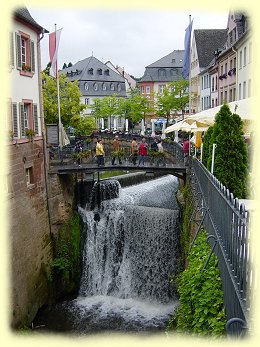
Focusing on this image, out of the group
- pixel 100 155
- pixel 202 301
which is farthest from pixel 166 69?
pixel 202 301

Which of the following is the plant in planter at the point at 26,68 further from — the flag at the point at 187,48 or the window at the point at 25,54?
the flag at the point at 187,48

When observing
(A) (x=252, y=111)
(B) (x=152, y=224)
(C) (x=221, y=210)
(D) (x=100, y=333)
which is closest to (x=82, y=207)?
(B) (x=152, y=224)

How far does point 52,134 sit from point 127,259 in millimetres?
6582

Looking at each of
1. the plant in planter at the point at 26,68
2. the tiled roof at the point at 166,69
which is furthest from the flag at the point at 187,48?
the tiled roof at the point at 166,69

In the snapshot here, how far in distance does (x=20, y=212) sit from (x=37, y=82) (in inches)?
217

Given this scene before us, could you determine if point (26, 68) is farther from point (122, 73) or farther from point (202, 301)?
point (122, 73)

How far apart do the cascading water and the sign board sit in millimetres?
3066

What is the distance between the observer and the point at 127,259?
69.7 ft

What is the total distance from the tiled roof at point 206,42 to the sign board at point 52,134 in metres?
31.4

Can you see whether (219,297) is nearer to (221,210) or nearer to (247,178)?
(221,210)

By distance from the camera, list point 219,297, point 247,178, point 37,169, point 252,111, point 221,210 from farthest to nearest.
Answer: point 37,169 → point 252,111 → point 247,178 → point 221,210 → point 219,297

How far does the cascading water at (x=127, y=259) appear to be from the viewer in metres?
18.8

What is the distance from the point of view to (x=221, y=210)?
22.1 feet

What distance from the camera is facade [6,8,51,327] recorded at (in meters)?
16.1
